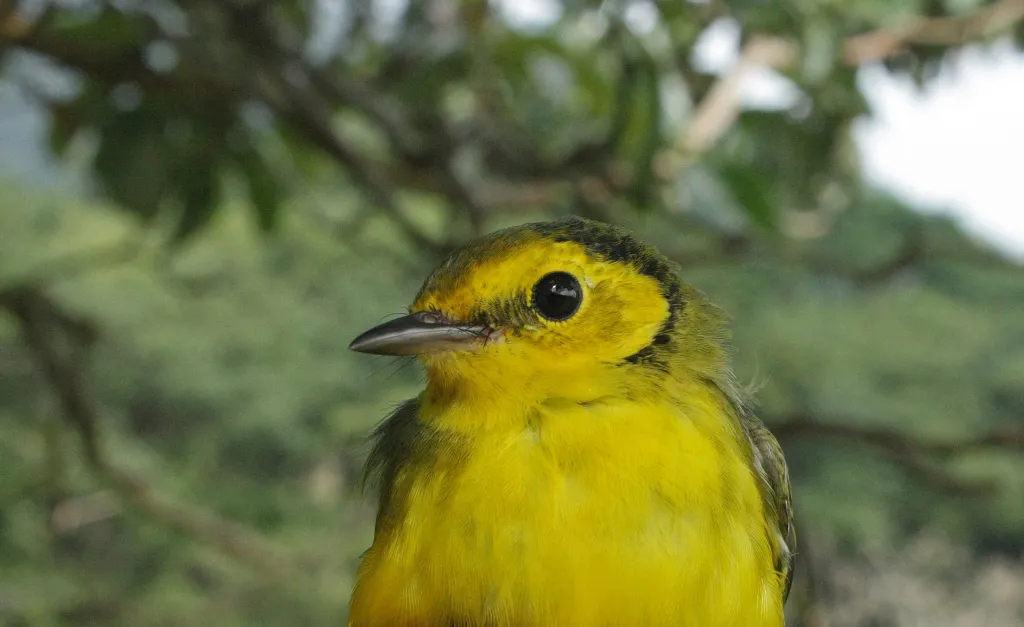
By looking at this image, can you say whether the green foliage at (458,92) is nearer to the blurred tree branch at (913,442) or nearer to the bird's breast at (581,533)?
the blurred tree branch at (913,442)

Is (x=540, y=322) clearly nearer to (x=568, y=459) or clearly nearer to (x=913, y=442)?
(x=568, y=459)

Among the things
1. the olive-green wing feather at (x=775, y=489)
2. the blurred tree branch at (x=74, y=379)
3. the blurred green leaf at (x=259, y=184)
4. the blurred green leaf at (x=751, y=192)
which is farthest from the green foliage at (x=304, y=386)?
the olive-green wing feather at (x=775, y=489)

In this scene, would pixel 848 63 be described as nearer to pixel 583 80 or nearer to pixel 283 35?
pixel 583 80

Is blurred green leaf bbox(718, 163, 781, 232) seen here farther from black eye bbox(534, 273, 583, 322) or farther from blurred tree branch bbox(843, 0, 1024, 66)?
black eye bbox(534, 273, 583, 322)

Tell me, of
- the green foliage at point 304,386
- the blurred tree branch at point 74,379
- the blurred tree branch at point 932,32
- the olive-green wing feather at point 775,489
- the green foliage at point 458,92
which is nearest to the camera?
the olive-green wing feather at point 775,489

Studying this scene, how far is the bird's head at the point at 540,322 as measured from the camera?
2.01 feet

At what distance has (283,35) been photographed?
1251mm

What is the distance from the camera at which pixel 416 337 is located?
0.61 metres

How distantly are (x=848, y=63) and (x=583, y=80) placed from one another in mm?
363

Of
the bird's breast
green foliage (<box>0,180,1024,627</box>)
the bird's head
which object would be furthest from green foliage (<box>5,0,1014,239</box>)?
green foliage (<box>0,180,1024,627</box>)

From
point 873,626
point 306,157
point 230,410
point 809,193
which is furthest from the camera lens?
point 230,410

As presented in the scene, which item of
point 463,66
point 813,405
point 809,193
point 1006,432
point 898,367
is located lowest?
point 1006,432

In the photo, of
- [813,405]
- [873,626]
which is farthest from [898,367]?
[873,626]

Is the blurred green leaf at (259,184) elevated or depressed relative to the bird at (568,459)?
elevated
